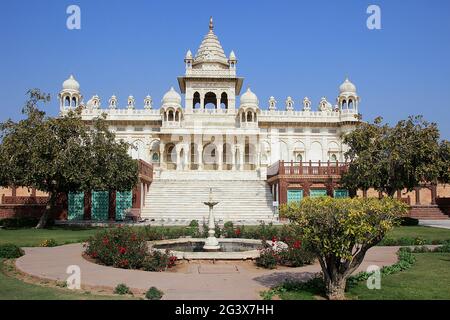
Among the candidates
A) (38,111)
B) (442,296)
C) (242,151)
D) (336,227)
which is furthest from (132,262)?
(242,151)

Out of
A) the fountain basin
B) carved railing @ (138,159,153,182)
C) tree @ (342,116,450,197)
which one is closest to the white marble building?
carved railing @ (138,159,153,182)

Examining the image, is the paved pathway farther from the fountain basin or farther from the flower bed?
the fountain basin

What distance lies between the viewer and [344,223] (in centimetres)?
805

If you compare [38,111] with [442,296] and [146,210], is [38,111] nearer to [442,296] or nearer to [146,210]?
[146,210]

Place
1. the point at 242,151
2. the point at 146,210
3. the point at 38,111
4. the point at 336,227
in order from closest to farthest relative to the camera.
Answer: the point at 336,227 < the point at 38,111 < the point at 146,210 < the point at 242,151

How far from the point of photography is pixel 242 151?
49156 millimetres

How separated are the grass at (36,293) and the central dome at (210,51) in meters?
51.7

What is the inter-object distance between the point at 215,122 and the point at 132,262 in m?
40.6

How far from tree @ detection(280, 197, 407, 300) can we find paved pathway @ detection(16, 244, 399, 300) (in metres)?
1.66

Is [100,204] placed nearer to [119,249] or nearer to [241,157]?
[119,249]

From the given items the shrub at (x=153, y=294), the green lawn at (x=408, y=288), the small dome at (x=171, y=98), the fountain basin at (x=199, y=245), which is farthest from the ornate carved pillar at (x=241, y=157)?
the shrub at (x=153, y=294)

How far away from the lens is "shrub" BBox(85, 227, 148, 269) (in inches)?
474

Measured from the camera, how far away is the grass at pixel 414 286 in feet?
28.6
